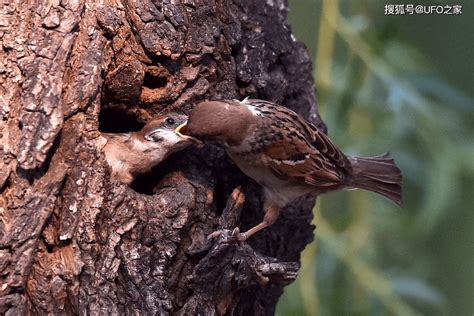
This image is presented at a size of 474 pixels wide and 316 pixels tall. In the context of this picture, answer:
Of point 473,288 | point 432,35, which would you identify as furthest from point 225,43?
point 473,288

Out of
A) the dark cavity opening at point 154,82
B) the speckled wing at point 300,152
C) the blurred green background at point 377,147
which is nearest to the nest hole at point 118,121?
the dark cavity opening at point 154,82

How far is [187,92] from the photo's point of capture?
319 cm

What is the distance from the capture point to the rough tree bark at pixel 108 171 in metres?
2.76

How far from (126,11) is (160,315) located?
99 centimetres

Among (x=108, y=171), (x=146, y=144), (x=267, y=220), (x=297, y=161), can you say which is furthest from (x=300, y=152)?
(x=108, y=171)

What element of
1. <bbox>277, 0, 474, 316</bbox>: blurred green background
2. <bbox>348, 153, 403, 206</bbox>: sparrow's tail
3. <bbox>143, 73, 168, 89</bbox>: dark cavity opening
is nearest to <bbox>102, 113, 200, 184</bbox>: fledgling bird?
<bbox>143, 73, 168, 89</bbox>: dark cavity opening

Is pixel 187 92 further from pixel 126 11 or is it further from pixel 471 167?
pixel 471 167

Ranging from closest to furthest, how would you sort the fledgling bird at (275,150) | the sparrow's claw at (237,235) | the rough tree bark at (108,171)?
the rough tree bark at (108,171) → the sparrow's claw at (237,235) → the fledgling bird at (275,150)

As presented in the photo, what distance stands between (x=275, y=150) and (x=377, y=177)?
1.78 ft

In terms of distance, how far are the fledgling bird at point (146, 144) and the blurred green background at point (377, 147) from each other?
1121mm

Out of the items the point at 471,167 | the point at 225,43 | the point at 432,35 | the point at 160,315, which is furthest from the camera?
the point at 432,35

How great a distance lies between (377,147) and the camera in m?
4.27

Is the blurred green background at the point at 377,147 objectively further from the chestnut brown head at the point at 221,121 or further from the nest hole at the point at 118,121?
the nest hole at the point at 118,121

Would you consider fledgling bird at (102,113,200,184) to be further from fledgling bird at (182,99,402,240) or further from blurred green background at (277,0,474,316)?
blurred green background at (277,0,474,316)
